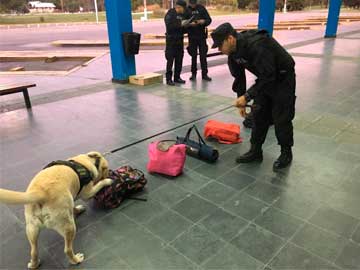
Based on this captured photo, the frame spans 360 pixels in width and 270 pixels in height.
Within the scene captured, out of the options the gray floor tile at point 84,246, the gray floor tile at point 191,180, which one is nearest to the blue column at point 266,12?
the gray floor tile at point 191,180

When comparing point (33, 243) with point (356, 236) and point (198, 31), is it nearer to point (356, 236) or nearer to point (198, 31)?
point (356, 236)

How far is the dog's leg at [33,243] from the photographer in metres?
1.84

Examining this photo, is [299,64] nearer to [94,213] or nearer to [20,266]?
[94,213]

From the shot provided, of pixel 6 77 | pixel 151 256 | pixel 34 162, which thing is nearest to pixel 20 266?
pixel 151 256

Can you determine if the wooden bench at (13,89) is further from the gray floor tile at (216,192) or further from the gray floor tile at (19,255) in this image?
the gray floor tile at (216,192)

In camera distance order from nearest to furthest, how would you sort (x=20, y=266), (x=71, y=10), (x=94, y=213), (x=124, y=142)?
1. (x=20, y=266)
2. (x=94, y=213)
3. (x=124, y=142)
4. (x=71, y=10)

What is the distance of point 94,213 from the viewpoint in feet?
8.34

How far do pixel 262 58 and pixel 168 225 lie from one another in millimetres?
1554

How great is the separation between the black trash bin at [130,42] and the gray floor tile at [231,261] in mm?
5299

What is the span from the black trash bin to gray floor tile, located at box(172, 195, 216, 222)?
4.63 meters

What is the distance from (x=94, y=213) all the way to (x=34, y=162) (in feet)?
4.21

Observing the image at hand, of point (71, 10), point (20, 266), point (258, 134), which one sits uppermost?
point (71, 10)

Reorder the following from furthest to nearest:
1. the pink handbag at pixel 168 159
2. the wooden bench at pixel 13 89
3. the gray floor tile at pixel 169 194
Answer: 1. the wooden bench at pixel 13 89
2. the pink handbag at pixel 168 159
3. the gray floor tile at pixel 169 194

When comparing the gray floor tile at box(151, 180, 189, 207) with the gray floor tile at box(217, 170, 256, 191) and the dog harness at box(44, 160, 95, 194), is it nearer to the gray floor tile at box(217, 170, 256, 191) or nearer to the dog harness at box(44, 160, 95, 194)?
the gray floor tile at box(217, 170, 256, 191)
